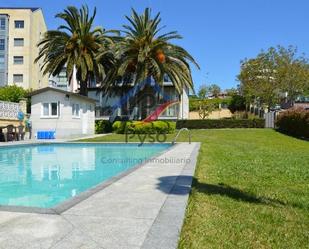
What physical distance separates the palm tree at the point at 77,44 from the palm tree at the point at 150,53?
1.92 m

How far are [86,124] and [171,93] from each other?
1454 cm

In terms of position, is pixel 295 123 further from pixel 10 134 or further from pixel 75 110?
pixel 10 134

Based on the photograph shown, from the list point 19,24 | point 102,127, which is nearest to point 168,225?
point 102,127

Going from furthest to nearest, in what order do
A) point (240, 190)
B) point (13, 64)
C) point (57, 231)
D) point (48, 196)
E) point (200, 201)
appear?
point (13, 64)
point (48, 196)
point (240, 190)
point (200, 201)
point (57, 231)

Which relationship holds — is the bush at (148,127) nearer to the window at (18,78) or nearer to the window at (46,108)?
the window at (46,108)

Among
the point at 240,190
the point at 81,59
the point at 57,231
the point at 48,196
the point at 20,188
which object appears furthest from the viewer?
the point at 81,59

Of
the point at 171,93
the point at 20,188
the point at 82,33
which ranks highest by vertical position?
the point at 82,33

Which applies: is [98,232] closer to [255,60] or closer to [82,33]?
[82,33]

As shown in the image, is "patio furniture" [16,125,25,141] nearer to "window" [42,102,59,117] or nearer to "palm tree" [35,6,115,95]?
"window" [42,102,59,117]

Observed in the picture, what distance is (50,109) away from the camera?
29.0m

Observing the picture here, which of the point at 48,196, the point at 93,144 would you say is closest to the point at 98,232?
the point at 48,196

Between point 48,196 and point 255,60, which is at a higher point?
point 255,60

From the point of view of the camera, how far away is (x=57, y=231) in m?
4.14

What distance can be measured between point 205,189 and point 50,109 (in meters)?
24.3
